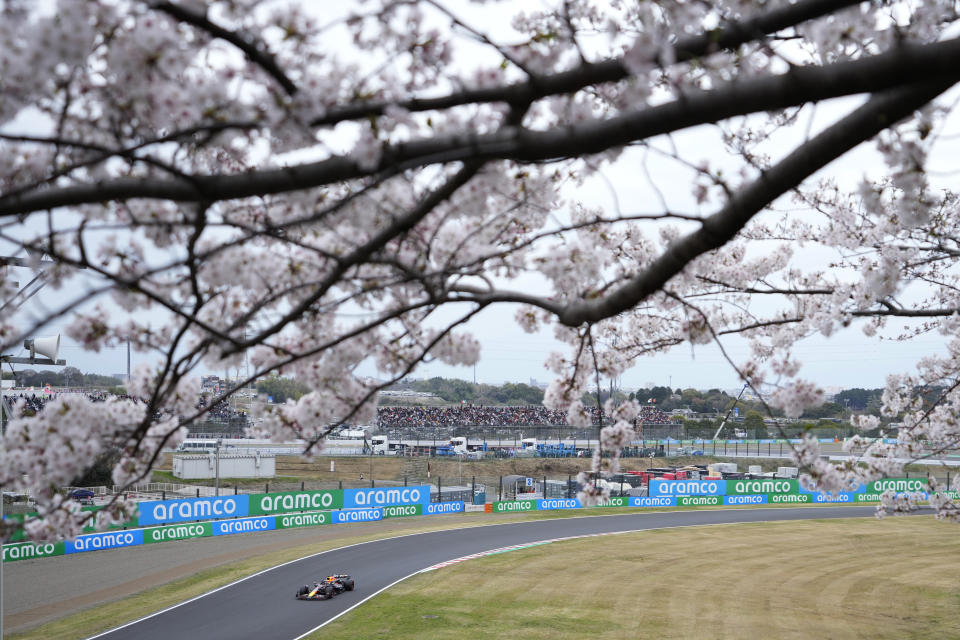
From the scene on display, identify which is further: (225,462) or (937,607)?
(225,462)

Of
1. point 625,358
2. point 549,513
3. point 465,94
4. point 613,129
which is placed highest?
point 465,94

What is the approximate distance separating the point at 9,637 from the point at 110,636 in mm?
2748

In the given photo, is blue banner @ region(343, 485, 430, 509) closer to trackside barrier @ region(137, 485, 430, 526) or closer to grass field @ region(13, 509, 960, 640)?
trackside barrier @ region(137, 485, 430, 526)

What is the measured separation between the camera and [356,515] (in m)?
35.0

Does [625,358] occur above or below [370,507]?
above

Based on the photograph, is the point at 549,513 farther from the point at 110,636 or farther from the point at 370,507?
the point at 110,636

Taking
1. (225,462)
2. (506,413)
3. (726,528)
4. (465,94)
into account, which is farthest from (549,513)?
(506,413)

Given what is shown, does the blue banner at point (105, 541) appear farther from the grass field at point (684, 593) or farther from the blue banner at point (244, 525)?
the grass field at point (684, 593)

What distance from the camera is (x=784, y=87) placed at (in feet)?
10.4

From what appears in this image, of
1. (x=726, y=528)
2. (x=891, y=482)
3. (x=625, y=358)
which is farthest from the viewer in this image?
(x=891, y=482)

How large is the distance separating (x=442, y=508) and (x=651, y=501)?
39.4 feet

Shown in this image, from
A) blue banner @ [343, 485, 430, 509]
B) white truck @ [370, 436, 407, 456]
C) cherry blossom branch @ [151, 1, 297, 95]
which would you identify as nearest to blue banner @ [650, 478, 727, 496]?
blue banner @ [343, 485, 430, 509]

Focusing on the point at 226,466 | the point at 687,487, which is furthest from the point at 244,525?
the point at 687,487

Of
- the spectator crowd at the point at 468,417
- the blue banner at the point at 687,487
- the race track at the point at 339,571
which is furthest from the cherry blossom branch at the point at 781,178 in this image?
the spectator crowd at the point at 468,417
